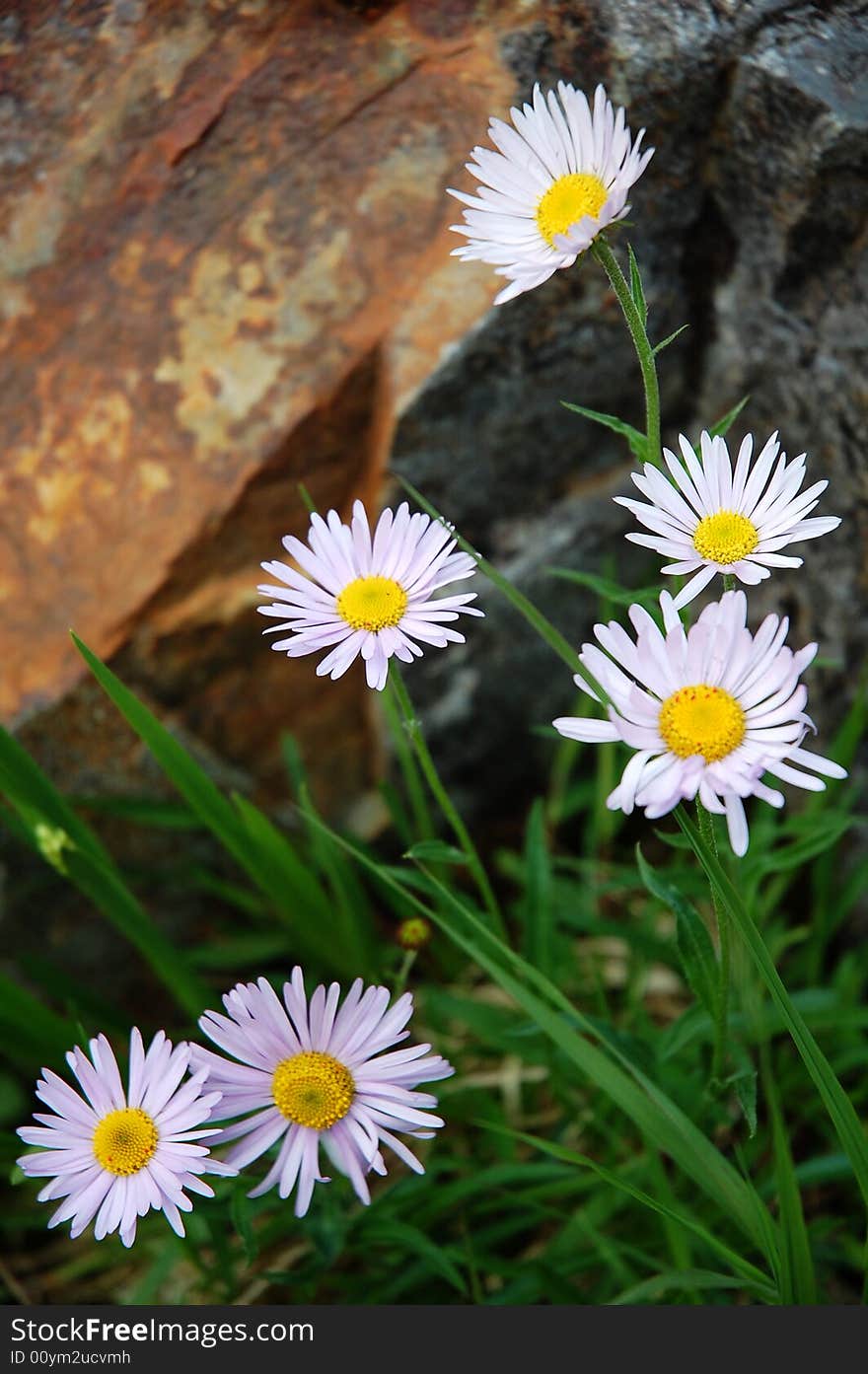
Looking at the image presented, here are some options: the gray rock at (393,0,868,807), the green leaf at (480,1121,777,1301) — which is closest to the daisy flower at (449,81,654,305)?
the gray rock at (393,0,868,807)

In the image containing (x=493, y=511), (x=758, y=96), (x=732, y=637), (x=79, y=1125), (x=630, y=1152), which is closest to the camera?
(x=732, y=637)

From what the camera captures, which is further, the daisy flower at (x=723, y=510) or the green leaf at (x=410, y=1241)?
the green leaf at (x=410, y=1241)

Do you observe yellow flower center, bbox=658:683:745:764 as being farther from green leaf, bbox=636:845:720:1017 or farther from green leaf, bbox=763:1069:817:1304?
green leaf, bbox=763:1069:817:1304

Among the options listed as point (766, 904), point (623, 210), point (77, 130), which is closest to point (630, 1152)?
point (766, 904)

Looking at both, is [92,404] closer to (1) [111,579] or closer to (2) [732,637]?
(1) [111,579]

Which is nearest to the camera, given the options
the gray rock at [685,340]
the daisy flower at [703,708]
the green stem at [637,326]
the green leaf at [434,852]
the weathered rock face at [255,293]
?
the daisy flower at [703,708]

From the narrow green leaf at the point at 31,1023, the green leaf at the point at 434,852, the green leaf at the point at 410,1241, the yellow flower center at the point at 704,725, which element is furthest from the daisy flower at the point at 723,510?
the narrow green leaf at the point at 31,1023

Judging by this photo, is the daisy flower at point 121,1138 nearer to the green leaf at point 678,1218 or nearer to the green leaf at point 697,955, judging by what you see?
the green leaf at point 678,1218
